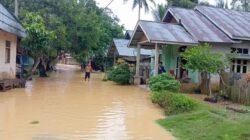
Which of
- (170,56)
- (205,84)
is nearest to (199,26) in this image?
(170,56)

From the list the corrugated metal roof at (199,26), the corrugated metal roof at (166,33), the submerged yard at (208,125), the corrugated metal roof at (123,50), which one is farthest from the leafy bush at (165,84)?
the corrugated metal roof at (123,50)

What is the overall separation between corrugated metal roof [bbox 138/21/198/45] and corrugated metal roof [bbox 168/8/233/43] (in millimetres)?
358

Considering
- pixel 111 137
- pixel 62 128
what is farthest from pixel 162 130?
pixel 62 128

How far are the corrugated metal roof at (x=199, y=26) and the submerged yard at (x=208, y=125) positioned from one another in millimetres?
8310

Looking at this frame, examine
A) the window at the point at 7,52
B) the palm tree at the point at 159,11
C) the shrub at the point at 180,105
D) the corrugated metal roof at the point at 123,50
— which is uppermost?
the palm tree at the point at 159,11

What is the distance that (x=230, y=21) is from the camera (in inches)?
869

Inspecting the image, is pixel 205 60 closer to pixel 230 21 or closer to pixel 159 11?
pixel 230 21

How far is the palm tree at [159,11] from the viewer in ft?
137

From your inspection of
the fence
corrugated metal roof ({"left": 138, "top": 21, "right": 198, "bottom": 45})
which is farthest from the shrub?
corrugated metal roof ({"left": 138, "top": 21, "right": 198, "bottom": 45})

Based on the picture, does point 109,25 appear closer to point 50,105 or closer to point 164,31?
point 164,31

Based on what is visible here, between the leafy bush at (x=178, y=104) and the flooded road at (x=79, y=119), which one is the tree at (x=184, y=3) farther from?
the leafy bush at (x=178, y=104)

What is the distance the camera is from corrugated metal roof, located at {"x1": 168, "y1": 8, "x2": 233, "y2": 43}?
18906 millimetres

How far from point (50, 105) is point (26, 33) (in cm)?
1078

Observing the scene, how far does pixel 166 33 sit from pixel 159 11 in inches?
941
